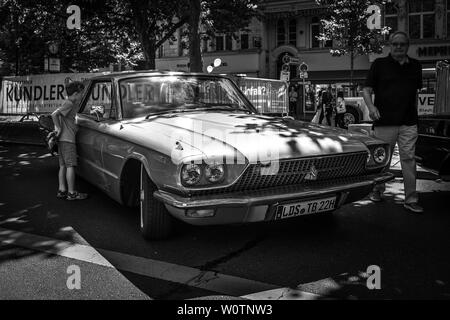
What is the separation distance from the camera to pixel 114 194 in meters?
4.78

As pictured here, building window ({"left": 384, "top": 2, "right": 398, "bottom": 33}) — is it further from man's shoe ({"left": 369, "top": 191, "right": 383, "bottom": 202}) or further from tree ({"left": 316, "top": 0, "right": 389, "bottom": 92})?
man's shoe ({"left": 369, "top": 191, "right": 383, "bottom": 202})

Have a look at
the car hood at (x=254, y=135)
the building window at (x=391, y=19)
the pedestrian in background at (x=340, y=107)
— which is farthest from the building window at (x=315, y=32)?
the car hood at (x=254, y=135)

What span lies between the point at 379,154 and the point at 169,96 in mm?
2197

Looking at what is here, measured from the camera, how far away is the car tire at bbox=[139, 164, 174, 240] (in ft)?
13.1

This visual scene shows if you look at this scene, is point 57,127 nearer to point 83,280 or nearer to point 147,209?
point 147,209

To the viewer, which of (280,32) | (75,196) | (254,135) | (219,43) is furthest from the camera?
(219,43)

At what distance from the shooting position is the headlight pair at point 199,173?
346 centimetres

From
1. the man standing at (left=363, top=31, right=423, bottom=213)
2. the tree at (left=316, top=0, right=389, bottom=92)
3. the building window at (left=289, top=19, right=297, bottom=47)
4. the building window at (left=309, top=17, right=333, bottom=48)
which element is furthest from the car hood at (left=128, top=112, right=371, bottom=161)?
the building window at (left=289, top=19, right=297, bottom=47)

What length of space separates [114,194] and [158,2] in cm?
1483

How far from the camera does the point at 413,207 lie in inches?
206

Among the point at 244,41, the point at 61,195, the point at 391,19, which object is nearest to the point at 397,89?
the point at 61,195

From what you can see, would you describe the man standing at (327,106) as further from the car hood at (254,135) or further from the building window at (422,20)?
the building window at (422,20)

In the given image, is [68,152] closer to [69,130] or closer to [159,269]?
[69,130]

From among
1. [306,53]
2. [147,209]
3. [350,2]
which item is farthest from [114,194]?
[306,53]
